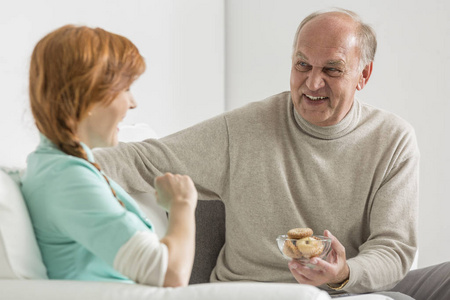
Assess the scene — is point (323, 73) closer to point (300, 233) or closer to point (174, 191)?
point (300, 233)

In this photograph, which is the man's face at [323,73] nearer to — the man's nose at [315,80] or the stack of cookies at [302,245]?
the man's nose at [315,80]

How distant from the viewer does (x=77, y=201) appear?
1.11 m

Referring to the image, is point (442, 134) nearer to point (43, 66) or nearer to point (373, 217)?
point (373, 217)

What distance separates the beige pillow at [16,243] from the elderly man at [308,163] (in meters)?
0.69

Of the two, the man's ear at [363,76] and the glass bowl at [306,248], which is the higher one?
the man's ear at [363,76]

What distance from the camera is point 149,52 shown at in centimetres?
301

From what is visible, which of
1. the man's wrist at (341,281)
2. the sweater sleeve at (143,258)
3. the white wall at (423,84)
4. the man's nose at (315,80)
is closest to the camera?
the sweater sleeve at (143,258)

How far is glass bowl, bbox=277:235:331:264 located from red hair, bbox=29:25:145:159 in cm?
69

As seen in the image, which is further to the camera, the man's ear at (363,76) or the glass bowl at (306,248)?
the man's ear at (363,76)

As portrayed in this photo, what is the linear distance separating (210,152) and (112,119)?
89 cm

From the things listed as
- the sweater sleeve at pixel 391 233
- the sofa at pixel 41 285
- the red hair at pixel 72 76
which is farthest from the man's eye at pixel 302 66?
the red hair at pixel 72 76

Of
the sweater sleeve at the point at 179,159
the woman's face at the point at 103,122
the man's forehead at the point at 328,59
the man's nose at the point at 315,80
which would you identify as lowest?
the sweater sleeve at the point at 179,159

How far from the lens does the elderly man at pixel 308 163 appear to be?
2.00 metres

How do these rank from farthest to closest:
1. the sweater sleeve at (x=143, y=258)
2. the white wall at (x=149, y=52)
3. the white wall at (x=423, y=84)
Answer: the white wall at (x=423, y=84) < the white wall at (x=149, y=52) < the sweater sleeve at (x=143, y=258)
